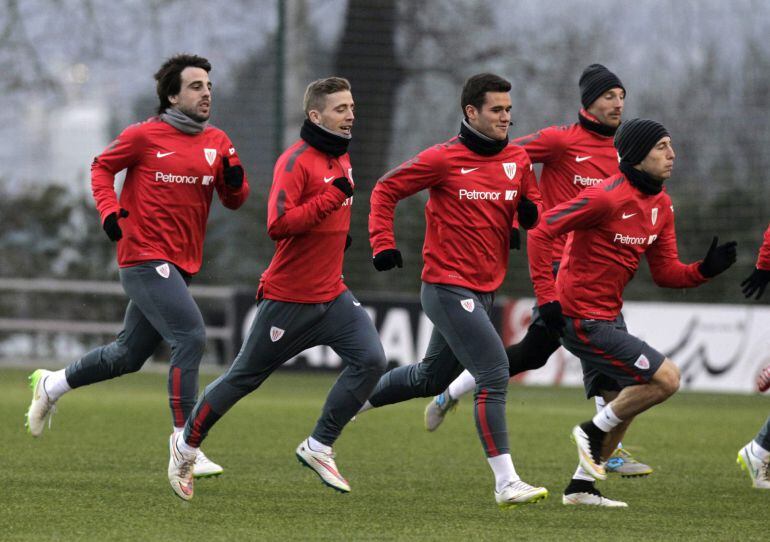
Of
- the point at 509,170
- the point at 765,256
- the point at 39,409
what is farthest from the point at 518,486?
the point at 39,409

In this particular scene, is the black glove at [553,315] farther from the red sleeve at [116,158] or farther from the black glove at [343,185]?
the red sleeve at [116,158]

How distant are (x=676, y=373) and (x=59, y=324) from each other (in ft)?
45.9

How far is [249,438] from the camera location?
36.9 ft

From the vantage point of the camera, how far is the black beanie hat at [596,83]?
9578mm

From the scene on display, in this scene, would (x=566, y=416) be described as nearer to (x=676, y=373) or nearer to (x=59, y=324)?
(x=676, y=373)

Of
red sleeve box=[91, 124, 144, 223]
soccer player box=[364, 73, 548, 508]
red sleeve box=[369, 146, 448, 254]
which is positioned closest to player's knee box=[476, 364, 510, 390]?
soccer player box=[364, 73, 548, 508]

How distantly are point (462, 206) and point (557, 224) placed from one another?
0.52 meters

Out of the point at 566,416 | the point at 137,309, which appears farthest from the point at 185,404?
the point at 566,416

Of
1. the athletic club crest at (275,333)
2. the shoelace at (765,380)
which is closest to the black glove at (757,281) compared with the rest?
the shoelace at (765,380)

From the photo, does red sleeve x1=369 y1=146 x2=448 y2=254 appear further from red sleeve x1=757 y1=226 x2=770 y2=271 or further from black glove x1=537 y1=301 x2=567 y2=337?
red sleeve x1=757 y1=226 x2=770 y2=271

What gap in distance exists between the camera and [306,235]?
793cm

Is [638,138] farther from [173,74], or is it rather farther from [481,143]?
[173,74]

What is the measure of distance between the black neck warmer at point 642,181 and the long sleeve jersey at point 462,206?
0.55 meters

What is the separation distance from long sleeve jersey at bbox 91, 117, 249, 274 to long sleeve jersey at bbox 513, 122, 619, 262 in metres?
2.15
